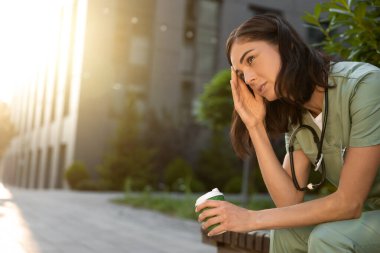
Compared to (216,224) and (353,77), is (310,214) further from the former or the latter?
(353,77)

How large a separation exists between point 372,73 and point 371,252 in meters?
0.64

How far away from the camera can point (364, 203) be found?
186 centimetres

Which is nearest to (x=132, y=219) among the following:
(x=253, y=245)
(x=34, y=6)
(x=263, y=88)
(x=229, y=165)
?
(x=253, y=245)

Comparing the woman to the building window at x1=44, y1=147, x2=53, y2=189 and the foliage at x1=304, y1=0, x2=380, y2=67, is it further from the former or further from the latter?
the building window at x1=44, y1=147, x2=53, y2=189

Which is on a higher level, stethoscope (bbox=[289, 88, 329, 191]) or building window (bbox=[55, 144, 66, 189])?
stethoscope (bbox=[289, 88, 329, 191])

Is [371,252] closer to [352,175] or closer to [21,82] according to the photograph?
[352,175]

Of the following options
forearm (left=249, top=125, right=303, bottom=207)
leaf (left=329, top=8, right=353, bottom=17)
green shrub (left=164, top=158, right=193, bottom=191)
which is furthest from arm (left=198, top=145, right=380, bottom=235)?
green shrub (left=164, top=158, right=193, bottom=191)

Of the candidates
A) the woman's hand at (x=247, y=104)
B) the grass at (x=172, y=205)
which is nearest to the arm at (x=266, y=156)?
the woman's hand at (x=247, y=104)

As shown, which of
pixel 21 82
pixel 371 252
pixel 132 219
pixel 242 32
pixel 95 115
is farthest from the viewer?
pixel 21 82

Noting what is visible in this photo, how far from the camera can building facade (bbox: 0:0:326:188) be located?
70.5 ft

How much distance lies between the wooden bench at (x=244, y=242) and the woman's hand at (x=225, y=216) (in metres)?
0.73

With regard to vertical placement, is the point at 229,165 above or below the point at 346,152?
below

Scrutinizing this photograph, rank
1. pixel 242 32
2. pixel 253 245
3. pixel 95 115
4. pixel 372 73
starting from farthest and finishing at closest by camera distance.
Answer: pixel 95 115
pixel 253 245
pixel 242 32
pixel 372 73

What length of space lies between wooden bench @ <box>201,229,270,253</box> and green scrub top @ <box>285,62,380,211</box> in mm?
723
